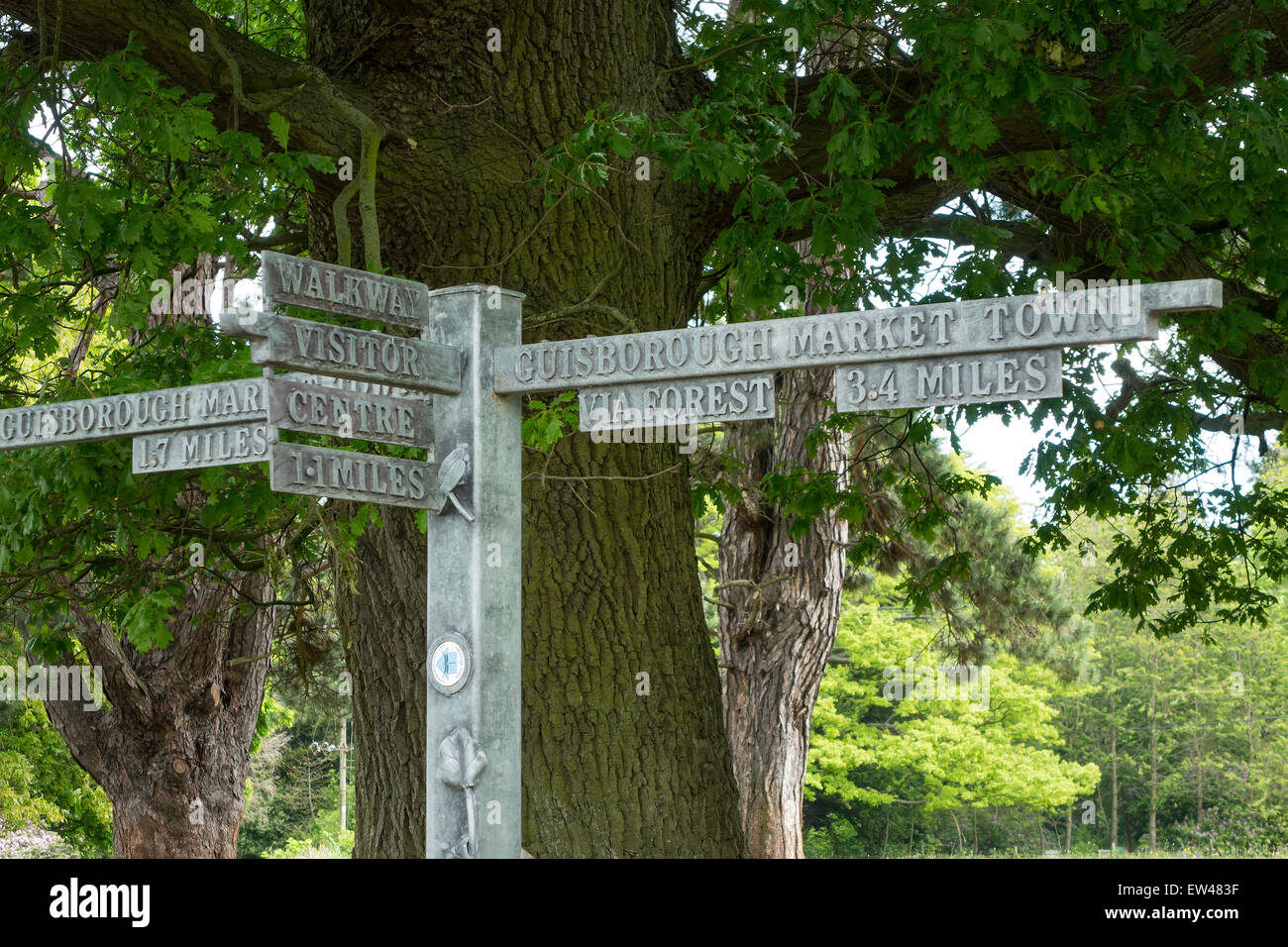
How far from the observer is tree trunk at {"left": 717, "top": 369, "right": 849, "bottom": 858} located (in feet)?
40.3

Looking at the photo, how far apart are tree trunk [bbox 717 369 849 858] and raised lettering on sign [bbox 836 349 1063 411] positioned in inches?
358

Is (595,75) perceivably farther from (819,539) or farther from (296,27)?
(819,539)

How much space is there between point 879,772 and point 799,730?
91.4ft

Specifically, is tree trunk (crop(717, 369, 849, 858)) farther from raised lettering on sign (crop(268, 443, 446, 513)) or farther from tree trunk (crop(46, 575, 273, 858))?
raised lettering on sign (crop(268, 443, 446, 513))

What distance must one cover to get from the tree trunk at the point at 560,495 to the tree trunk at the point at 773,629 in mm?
6229

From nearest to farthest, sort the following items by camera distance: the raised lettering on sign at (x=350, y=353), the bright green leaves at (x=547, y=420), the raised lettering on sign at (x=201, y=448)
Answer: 1. the raised lettering on sign at (x=350, y=353)
2. the raised lettering on sign at (x=201, y=448)
3. the bright green leaves at (x=547, y=420)

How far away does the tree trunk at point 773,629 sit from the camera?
484 inches

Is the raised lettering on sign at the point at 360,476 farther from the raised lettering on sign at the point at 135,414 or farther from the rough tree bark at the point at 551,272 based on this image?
the rough tree bark at the point at 551,272

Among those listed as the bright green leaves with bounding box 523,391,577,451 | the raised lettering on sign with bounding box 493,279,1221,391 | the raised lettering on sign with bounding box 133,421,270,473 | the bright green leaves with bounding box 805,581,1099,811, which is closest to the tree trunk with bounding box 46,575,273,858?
the bright green leaves with bounding box 523,391,577,451

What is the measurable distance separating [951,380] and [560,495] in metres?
2.87

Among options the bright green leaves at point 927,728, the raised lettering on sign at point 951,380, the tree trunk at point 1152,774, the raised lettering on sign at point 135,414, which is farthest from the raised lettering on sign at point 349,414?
the tree trunk at point 1152,774

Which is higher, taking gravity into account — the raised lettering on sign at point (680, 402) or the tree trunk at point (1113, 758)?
the raised lettering on sign at point (680, 402)

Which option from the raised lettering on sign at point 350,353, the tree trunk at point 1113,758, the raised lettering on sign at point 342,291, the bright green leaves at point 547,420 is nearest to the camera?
the raised lettering on sign at point 350,353

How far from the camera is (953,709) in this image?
118 ft
